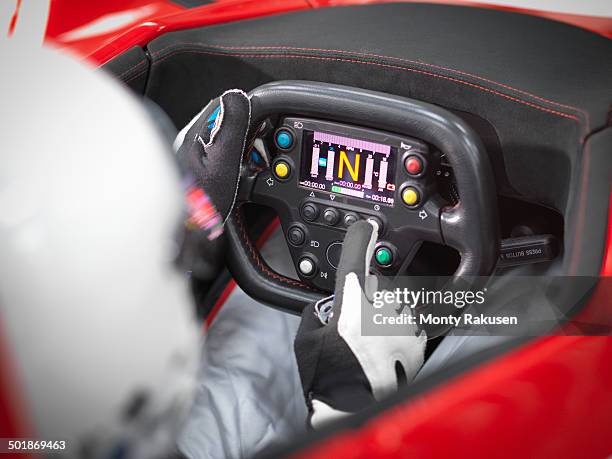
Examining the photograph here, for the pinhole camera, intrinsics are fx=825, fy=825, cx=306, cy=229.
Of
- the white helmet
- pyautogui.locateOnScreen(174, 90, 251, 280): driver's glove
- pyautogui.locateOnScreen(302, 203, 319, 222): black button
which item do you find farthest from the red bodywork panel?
the white helmet

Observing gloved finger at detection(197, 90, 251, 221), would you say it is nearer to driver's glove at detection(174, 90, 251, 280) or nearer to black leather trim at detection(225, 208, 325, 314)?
driver's glove at detection(174, 90, 251, 280)

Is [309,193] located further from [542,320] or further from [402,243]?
[542,320]

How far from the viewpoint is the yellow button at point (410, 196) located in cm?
119

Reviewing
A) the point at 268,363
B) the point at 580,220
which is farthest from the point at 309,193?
the point at 580,220

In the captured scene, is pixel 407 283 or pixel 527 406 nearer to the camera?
pixel 527 406

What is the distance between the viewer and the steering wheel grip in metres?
1.14

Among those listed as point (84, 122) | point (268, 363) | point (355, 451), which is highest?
point (84, 122)

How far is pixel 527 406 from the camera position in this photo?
87 centimetres

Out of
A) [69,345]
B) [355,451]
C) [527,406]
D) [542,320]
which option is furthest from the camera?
[542,320]

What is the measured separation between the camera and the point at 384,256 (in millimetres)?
1252

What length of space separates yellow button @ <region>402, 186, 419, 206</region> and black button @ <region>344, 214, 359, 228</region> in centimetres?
9

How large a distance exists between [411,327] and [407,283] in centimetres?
17

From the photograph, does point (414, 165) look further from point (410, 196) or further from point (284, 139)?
point (284, 139)

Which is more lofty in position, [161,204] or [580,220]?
[161,204]
